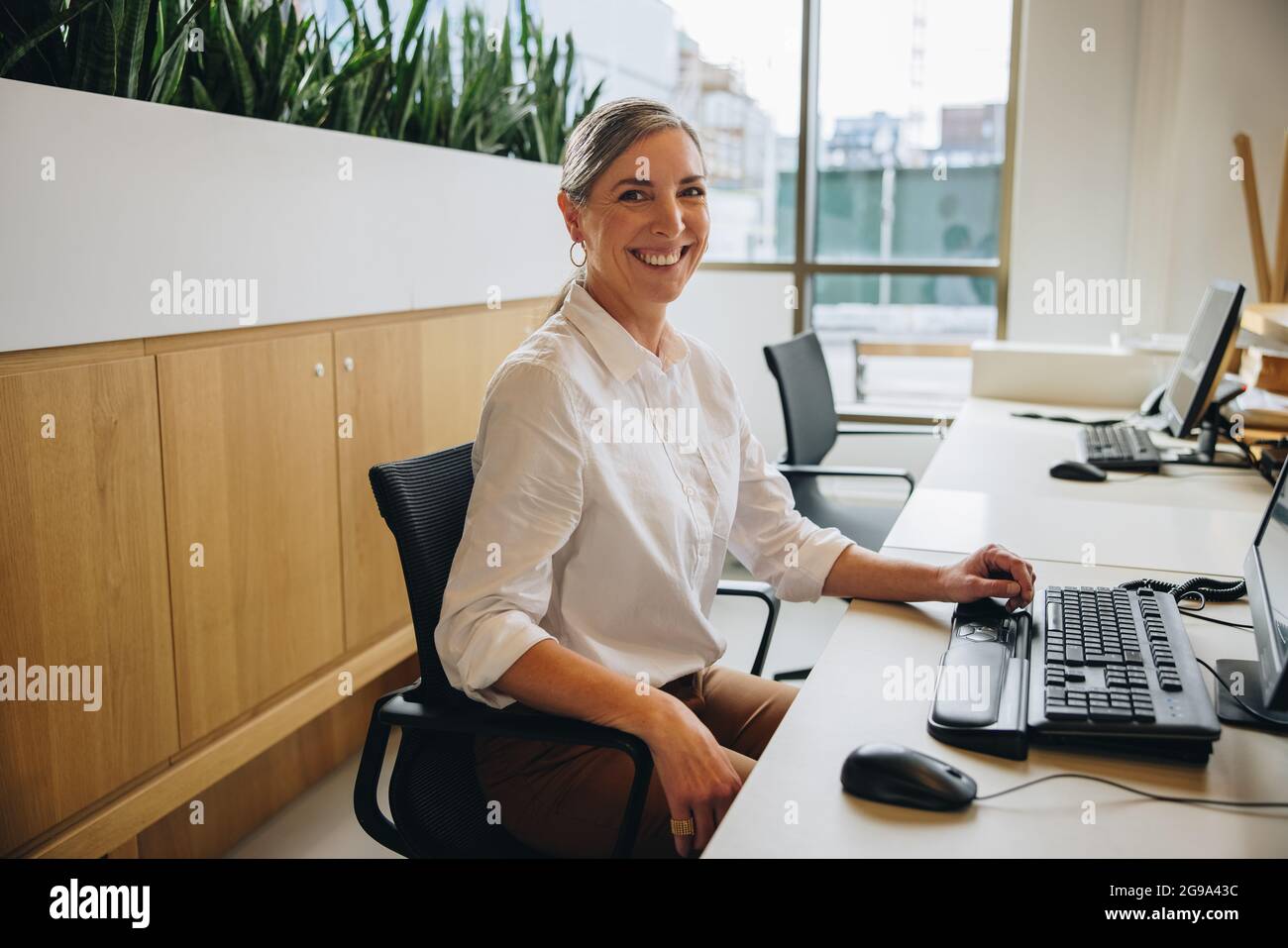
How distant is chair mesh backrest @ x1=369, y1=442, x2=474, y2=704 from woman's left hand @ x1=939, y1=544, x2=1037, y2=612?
677mm

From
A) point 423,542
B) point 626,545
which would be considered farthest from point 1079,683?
point 423,542

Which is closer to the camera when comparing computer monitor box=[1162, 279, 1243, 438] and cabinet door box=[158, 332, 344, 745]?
cabinet door box=[158, 332, 344, 745]

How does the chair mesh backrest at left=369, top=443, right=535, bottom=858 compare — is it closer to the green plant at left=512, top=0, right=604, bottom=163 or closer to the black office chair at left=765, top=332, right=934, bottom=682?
the black office chair at left=765, top=332, right=934, bottom=682

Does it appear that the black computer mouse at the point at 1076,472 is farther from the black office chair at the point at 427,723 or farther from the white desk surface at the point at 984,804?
the black office chair at the point at 427,723

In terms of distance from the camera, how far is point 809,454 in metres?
3.04

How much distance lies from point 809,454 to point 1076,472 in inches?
32.1

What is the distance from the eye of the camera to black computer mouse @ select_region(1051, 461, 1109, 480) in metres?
2.38

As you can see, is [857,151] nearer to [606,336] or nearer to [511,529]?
[606,336]

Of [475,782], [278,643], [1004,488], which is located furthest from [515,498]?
[1004,488]

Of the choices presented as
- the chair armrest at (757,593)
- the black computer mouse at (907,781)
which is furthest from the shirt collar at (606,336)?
the black computer mouse at (907,781)

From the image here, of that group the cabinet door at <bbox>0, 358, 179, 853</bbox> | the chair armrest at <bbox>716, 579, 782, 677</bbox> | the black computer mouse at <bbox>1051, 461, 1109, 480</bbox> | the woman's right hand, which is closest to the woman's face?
the chair armrest at <bbox>716, 579, 782, 677</bbox>

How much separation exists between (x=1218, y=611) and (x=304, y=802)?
199cm

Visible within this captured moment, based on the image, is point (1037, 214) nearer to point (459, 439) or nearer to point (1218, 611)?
point (459, 439)

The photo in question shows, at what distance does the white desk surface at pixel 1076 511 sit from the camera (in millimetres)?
1788
